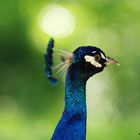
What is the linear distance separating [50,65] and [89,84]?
222 centimetres

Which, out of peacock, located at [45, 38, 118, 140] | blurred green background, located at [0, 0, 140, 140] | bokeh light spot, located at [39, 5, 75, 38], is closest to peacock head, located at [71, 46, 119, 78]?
peacock, located at [45, 38, 118, 140]

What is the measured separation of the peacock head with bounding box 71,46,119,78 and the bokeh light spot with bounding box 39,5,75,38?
6.61 feet

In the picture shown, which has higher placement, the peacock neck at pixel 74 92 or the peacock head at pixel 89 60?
the peacock head at pixel 89 60

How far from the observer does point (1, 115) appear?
566 cm

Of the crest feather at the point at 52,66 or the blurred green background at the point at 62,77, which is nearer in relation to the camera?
the crest feather at the point at 52,66

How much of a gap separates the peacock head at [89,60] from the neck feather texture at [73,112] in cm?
2

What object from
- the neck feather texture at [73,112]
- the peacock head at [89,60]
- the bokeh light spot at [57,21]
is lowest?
the neck feather texture at [73,112]

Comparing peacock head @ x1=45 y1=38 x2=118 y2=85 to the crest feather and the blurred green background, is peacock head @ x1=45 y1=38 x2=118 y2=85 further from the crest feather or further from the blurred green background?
the blurred green background

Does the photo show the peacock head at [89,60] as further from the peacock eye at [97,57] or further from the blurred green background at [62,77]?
the blurred green background at [62,77]

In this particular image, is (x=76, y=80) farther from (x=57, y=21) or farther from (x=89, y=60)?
(x=57, y=21)

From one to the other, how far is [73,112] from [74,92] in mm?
65

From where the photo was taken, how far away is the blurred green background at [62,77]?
4996mm

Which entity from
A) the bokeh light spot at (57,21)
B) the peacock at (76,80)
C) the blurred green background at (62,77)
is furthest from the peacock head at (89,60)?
the bokeh light spot at (57,21)

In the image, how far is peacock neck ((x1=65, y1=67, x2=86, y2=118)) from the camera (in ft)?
9.77
